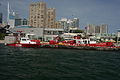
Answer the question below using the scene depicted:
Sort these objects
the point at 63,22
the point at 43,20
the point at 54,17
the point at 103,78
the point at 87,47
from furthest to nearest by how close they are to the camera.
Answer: the point at 63,22
the point at 54,17
the point at 43,20
the point at 87,47
the point at 103,78

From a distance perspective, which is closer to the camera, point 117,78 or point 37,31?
point 117,78

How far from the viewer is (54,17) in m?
143

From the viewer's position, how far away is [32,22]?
131 metres

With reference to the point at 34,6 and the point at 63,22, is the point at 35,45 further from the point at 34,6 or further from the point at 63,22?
the point at 63,22

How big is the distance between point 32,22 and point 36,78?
399ft

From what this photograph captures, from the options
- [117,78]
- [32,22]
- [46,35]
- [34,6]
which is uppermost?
[34,6]

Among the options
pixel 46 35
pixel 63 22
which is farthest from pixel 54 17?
pixel 46 35

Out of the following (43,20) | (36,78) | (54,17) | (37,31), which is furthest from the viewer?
(54,17)

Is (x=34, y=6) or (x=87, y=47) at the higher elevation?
(x=34, y=6)

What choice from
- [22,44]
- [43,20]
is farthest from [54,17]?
[22,44]

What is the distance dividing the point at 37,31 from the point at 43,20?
33135 mm

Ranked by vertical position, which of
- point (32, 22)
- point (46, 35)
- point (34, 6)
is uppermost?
point (34, 6)

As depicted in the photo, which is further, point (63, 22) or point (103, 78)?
point (63, 22)

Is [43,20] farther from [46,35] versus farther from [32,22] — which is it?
[46,35]
